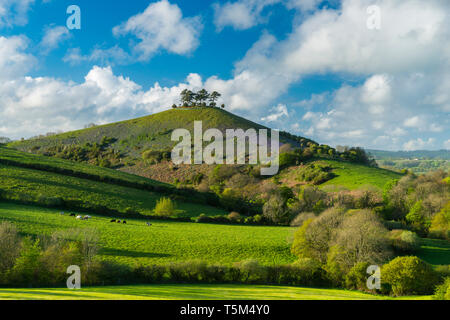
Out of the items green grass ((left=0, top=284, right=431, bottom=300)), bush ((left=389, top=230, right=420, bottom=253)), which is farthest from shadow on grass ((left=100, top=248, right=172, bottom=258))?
bush ((left=389, top=230, right=420, bottom=253))

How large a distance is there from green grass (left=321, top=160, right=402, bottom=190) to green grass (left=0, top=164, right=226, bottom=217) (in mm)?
38056

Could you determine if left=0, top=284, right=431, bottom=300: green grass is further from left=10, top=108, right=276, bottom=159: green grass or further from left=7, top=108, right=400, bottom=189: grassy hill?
left=10, top=108, right=276, bottom=159: green grass

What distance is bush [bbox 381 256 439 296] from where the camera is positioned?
1243 inches

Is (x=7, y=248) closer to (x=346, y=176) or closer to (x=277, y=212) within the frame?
(x=277, y=212)

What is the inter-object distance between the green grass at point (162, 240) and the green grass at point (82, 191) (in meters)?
8.47

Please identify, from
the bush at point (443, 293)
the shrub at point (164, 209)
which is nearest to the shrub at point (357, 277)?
the bush at point (443, 293)

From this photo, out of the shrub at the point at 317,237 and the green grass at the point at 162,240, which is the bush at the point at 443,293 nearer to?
the shrub at the point at 317,237

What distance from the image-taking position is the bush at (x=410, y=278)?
31562 mm

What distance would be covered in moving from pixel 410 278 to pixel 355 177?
61.0 metres

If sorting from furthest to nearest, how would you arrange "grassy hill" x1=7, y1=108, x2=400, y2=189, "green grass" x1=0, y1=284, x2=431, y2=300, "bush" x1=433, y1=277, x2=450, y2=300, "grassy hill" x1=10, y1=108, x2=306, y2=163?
"grassy hill" x1=10, y1=108, x2=306, y2=163 < "grassy hill" x1=7, y1=108, x2=400, y2=189 < "bush" x1=433, y1=277, x2=450, y2=300 < "green grass" x1=0, y1=284, x2=431, y2=300

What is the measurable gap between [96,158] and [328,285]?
370 ft

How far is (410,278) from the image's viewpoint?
31.5 meters

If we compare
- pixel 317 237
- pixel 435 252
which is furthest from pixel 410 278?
pixel 435 252

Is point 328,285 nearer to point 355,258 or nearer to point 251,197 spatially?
point 355,258
